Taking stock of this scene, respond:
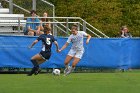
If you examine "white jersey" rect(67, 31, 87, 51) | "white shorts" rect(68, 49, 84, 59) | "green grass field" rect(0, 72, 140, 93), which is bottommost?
"green grass field" rect(0, 72, 140, 93)

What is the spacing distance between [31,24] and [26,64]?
2336 mm

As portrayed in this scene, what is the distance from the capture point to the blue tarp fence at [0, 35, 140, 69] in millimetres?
25047

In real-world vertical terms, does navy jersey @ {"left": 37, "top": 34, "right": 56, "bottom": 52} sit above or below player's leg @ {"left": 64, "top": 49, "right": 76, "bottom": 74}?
above

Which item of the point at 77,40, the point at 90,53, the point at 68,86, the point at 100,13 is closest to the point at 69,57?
the point at 77,40

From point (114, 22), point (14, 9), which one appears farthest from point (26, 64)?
point (114, 22)

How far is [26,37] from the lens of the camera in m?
25.3

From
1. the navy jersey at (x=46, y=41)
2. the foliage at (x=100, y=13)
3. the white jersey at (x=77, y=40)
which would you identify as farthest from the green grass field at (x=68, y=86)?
the foliage at (x=100, y=13)

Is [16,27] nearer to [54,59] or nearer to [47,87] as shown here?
[54,59]

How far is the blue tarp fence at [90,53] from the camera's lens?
2505cm

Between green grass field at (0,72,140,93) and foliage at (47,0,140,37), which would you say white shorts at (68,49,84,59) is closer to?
green grass field at (0,72,140,93)

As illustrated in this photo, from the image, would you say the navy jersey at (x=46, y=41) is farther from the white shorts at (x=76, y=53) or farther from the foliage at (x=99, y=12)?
the foliage at (x=99, y=12)

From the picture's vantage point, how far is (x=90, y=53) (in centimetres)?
2627

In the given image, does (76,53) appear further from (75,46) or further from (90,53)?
(90,53)

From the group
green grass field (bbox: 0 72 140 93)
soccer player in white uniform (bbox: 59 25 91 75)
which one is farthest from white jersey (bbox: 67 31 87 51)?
green grass field (bbox: 0 72 140 93)
